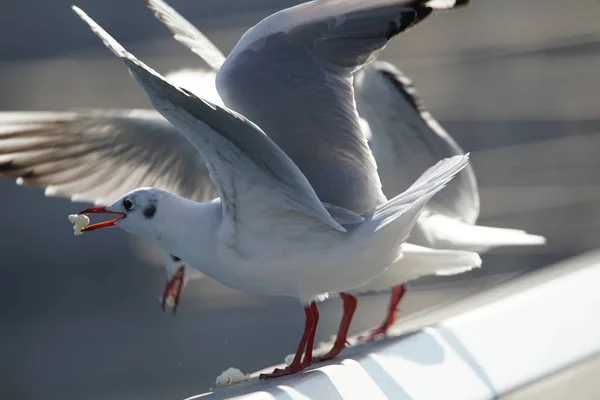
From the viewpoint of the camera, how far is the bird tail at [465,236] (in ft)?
4.71

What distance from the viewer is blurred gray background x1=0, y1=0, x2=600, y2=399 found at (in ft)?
9.11

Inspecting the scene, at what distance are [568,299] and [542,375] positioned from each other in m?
0.10

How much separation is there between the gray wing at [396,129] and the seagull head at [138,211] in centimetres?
52

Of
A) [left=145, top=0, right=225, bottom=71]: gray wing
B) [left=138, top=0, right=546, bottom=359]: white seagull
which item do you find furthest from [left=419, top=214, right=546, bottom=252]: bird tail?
[left=145, top=0, right=225, bottom=71]: gray wing

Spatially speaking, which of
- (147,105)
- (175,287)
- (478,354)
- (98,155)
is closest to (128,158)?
(98,155)

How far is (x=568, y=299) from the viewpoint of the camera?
82 centimetres

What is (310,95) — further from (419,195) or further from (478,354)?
(478,354)

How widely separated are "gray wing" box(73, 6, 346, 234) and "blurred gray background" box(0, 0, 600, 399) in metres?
1.75

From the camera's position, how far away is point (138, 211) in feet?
3.28

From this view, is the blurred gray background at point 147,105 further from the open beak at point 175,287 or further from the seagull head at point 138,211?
the seagull head at point 138,211

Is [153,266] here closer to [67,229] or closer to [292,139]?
[67,229]

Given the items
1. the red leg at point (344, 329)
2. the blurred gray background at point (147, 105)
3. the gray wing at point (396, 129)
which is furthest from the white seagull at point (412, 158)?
the blurred gray background at point (147, 105)

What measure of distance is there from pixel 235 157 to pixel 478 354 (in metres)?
0.24

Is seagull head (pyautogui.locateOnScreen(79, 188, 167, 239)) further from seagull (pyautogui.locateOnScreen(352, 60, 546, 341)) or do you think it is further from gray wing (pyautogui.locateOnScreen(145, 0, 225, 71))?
seagull (pyautogui.locateOnScreen(352, 60, 546, 341))
